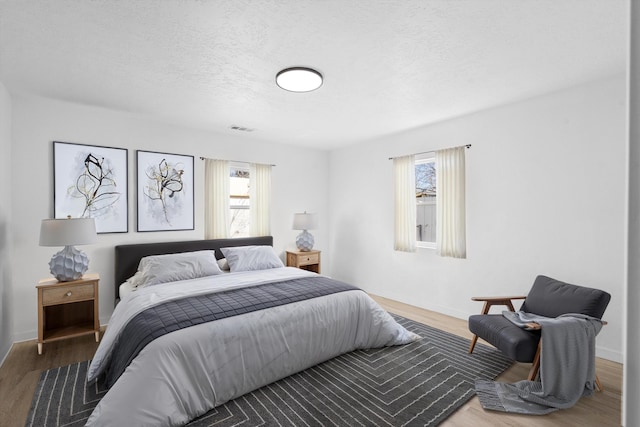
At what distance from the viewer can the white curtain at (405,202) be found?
452 centimetres

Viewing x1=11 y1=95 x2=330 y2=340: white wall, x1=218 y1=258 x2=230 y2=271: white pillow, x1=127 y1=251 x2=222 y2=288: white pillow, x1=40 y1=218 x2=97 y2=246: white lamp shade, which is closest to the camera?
x1=40 y1=218 x2=97 y2=246: white lamp shade

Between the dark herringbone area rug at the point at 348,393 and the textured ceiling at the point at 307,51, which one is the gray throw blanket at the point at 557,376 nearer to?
the dark herringbone area rug at the point at 348,393

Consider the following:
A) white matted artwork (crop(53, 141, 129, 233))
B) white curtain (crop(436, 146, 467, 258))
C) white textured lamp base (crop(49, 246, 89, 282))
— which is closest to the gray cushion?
white curtain (crop(436, 146, 467, 258))

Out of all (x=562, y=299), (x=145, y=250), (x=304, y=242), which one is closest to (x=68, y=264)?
(x=145, y=250)

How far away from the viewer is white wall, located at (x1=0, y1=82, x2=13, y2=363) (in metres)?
2.88

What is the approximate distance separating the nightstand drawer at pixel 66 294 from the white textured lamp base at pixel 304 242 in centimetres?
283

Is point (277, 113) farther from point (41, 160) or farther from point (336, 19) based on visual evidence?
point (41, 160)

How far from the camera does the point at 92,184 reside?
3.59 m

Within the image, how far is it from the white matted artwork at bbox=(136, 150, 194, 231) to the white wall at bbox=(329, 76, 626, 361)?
2903 mm

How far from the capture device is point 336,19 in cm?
197

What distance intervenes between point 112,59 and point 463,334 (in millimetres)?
4255

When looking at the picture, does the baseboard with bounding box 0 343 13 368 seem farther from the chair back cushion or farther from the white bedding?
the chair back cushion

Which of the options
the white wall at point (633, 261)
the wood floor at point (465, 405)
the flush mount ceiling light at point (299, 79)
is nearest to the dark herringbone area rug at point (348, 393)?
the wood floor at point (465, 405)

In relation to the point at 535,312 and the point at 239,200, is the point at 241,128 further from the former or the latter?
the point at 535,312
